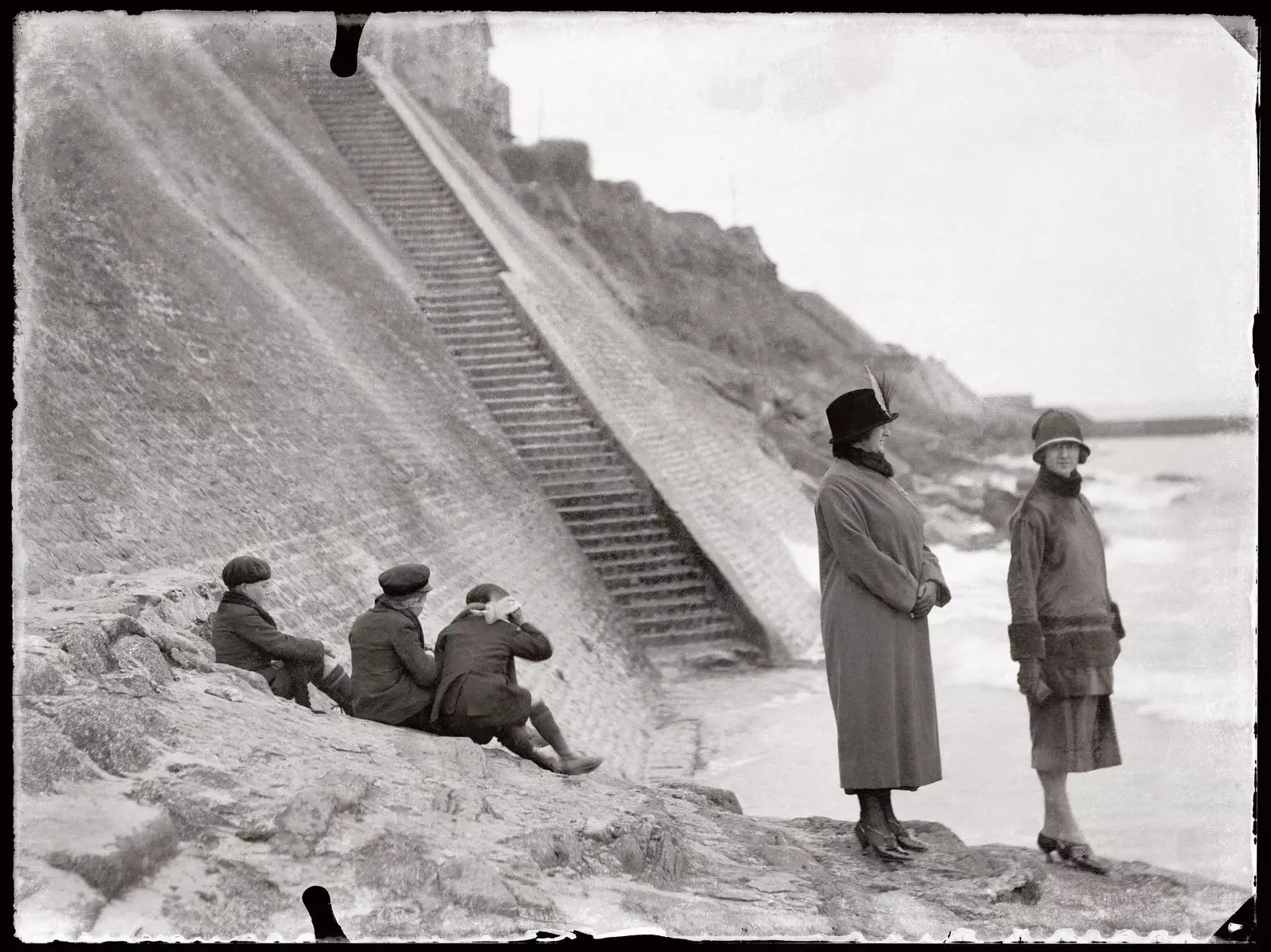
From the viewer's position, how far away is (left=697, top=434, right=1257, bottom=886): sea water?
468 centimetres

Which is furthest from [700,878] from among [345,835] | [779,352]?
[779,352]

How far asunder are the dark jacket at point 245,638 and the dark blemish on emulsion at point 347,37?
2309 millimetres

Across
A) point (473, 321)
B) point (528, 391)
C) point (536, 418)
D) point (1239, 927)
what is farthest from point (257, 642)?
point (473, 321)

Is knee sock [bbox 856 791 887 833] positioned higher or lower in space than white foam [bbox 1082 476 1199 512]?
lower

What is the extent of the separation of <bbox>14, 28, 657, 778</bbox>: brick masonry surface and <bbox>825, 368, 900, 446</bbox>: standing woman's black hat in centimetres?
257

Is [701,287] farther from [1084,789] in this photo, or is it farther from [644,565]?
[1084,789]

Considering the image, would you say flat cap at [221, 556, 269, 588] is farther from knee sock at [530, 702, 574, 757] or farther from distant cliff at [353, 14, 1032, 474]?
distant cliff at [353, 14, 1032, 474]

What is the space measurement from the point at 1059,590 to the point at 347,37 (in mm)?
3710

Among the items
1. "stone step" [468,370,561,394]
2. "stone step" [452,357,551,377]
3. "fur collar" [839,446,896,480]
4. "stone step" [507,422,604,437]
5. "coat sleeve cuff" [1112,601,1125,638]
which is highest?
"fur collar" [839,446,896,480]

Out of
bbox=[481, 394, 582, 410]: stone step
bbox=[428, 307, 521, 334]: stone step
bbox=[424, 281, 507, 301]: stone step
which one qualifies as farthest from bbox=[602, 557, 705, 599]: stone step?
bbox=[424, 281, 507, 301]: stone step

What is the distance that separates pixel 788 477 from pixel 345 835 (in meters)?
9.78

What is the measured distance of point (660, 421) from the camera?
1058 centimetres

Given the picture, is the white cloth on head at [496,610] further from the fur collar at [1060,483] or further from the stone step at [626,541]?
the stone step at [626,541]

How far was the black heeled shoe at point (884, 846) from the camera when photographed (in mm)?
4297
